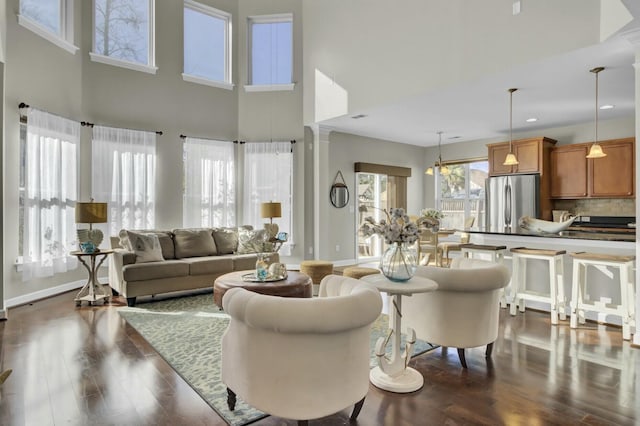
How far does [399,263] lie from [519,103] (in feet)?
14.0

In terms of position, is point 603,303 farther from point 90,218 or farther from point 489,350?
point 90,218

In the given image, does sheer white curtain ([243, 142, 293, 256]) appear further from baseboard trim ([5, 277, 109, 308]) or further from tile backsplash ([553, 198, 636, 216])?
tile backsplash ([553, 198, 636, 216])

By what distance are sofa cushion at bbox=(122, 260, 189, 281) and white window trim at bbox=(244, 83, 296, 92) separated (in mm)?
3674

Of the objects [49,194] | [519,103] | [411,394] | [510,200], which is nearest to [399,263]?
[411,394]

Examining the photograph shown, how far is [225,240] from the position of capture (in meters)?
5.77

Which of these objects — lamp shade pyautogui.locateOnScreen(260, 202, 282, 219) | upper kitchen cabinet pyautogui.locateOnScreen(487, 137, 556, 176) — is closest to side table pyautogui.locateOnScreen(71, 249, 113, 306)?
lamp shade pyautogui.locateOnScreen(260, 202, 282, 219)

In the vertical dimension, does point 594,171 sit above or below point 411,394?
above

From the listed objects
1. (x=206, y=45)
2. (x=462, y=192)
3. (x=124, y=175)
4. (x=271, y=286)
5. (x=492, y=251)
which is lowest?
(x=271, y=286)

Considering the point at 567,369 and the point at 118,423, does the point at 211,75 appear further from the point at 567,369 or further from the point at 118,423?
the point at 567,369

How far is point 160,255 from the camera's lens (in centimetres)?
495

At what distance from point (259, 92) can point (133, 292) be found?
13.9ft

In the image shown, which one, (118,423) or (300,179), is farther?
(300,179)

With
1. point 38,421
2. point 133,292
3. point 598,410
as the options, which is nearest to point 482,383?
point 598,410

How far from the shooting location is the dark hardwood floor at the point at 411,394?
2123mm
